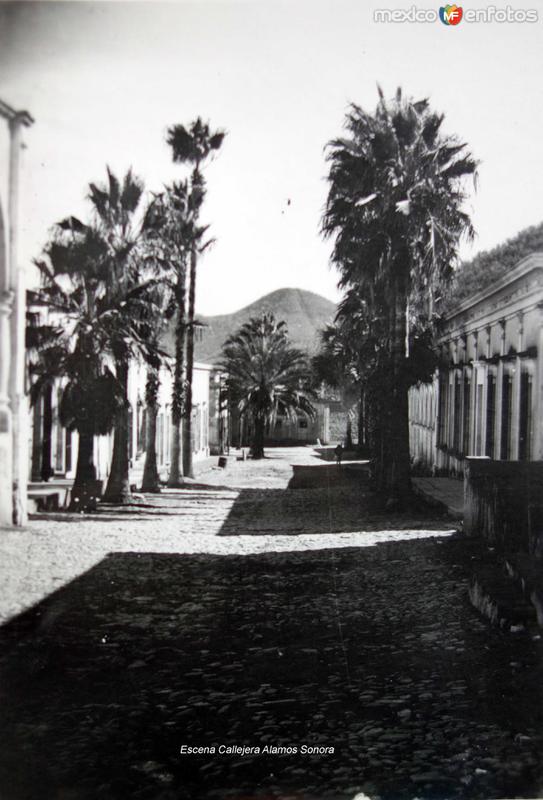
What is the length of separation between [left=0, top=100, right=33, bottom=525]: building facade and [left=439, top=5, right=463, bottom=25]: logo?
259 cm

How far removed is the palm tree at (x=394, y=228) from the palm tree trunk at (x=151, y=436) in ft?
8.81

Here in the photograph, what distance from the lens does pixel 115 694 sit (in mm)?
4230

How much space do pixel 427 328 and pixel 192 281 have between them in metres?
9.45

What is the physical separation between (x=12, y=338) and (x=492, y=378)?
10257 mm

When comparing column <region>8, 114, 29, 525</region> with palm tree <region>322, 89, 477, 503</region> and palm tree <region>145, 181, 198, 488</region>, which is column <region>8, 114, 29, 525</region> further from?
palm tree <region>322, 89, 477, 503</region>

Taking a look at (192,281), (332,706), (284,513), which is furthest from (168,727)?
(284,513)

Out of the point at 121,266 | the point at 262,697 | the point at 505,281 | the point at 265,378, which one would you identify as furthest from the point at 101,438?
the point at 265,378

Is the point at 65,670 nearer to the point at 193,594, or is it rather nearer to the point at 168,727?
the point at 168,727

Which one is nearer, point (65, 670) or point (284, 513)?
point (65, 670)

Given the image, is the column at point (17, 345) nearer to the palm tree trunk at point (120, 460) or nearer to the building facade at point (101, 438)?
the building facade at point (101, 438)

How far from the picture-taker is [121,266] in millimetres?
6223

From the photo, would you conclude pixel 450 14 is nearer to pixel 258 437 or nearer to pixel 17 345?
pixel 17 345

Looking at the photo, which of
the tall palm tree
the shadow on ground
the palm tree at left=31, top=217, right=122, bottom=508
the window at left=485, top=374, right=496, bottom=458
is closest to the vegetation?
the palm tree at left=31, top=217, right=122, bottom=508

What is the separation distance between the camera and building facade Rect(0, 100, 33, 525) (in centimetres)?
493
